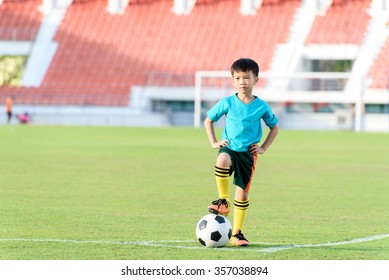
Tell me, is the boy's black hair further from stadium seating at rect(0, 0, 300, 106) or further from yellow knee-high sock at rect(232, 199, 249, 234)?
stadium seating at rect(0, 0, 300, 106)

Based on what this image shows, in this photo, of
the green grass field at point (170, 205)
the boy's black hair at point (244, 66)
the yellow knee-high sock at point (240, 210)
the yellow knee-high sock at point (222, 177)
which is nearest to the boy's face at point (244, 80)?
the boy's black hair at point (244, 66)

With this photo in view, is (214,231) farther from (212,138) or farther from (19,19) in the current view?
(19,19)

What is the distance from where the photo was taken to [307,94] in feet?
167

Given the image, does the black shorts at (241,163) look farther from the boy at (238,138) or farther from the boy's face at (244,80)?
the boy's face at (244,80)

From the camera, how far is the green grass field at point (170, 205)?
8.84 m

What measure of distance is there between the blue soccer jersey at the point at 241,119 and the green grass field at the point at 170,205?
2.95 feet

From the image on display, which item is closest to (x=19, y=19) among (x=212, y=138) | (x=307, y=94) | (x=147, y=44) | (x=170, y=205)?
(x=147, y=44)

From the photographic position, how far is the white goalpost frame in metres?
48.9

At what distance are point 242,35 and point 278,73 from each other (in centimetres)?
411

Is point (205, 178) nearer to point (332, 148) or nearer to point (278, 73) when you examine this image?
point (332, 148)

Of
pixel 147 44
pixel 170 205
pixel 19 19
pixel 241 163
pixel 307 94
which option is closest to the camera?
pixel 241 163

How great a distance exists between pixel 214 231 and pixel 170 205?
4712 mm

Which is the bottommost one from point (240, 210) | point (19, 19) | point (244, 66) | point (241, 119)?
point (240, 210)
